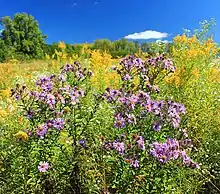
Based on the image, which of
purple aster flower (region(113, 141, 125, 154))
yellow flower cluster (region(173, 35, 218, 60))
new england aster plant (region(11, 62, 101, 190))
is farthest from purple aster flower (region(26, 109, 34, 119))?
yellow flower cluster (region(173, 35, 218, 60))

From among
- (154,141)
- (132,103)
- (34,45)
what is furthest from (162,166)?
(34,45)

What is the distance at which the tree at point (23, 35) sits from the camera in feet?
184

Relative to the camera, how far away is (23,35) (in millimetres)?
57031

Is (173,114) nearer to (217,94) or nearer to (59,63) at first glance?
(217,94)

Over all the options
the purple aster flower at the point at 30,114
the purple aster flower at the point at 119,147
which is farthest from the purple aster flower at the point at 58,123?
the purple aster flower at the point at 119,147

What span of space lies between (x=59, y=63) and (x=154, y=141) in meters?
4.66

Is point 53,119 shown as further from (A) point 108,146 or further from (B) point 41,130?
(A) point 108,146

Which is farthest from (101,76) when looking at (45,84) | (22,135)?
(22,135)

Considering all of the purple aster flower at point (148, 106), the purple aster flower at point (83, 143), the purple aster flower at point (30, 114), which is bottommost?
the purple aster flower at point (83, 143)

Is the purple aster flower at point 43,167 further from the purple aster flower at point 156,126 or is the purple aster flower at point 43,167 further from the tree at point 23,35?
the tree at point 23,35

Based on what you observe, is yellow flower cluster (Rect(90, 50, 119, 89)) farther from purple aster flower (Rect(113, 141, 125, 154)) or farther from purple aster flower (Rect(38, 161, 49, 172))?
purple aster flower (Rect(113, 141, 125, 154))

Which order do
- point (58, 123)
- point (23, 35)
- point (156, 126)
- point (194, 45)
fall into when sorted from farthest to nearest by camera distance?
1. point (23, 35)
2. point (194, 45)
3. point (58, 123)
4. point (156, 126)

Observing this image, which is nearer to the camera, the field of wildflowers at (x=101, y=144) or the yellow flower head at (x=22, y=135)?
the field of wildflowers at (x=101, y=144)

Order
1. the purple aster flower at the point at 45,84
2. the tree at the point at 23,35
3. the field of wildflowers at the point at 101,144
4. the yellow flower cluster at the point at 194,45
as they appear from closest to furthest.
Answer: the field of wildflowers at the point at 101,144 → the purple aster flower at the point at 45,84 → the yellow flower cluster at the point at 194,45 → the tree at the point at 23,35
